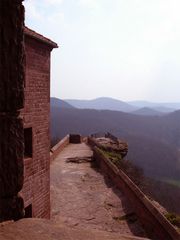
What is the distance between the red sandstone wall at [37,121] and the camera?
8320 mm

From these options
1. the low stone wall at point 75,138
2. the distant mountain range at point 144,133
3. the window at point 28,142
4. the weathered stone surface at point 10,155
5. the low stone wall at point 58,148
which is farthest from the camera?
the distant mountain range at point 144,133

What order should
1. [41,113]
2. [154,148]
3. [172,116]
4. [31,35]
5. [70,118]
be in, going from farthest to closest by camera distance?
[172,116] < [70,118] < [154,148] < [41,113] < [31,35]

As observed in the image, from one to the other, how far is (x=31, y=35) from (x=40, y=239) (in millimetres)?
6014

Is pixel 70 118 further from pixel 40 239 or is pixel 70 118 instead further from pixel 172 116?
pixel 40 239

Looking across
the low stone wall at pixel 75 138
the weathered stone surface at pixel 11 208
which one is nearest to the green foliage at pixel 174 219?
the weathered stone surface at pixel 11 208

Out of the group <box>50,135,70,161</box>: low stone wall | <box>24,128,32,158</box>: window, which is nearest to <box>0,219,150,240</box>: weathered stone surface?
<box>24,128,32,158</box>: window

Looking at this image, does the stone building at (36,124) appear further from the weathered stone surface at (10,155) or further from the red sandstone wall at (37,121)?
the weathered stone surface at (10,155)

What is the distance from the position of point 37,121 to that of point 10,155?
240 inches

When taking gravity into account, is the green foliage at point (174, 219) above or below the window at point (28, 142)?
below

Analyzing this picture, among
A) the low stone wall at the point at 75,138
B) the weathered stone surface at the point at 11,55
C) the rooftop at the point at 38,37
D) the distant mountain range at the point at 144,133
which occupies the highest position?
the rooftop at the point at 38,37

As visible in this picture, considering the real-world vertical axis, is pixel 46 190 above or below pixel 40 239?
below

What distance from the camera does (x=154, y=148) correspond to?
81.3 m

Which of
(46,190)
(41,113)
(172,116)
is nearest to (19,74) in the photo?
(41,113)

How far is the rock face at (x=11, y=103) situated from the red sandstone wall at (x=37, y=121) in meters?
5.19
